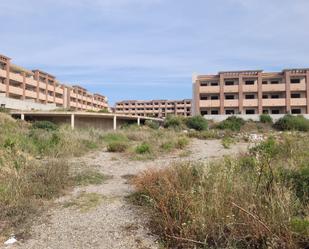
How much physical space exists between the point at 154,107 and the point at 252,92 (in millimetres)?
63334

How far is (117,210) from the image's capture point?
5551 millimetres

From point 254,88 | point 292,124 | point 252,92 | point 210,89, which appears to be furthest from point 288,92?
point 292,124

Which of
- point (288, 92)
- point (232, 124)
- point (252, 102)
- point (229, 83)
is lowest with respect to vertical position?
point (232, 124)

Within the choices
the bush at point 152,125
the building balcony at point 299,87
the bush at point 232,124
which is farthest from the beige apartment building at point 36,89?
the building balcony at point 299,87

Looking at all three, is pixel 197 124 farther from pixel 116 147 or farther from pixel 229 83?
pixel 116 147

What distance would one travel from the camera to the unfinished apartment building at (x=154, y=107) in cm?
11569

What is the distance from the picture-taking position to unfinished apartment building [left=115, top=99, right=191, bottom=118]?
116m

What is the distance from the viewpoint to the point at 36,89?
67.5 meters

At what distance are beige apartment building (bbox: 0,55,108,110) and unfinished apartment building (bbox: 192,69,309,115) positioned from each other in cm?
3157

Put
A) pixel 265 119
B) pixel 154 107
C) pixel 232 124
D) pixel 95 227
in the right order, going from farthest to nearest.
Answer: pixel 154 107
pixel 265 119
pixel 232 124
pixel 95 227

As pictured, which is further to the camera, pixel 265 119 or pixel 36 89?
pixel 36 89

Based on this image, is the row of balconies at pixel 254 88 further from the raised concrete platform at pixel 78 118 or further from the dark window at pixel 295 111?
the raised concrete platform at pixel 78 118

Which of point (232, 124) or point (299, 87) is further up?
point (299, 87)

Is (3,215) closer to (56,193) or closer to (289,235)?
(56,193)
